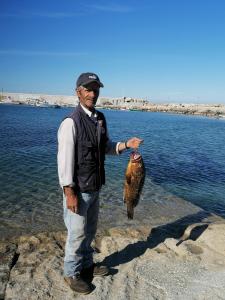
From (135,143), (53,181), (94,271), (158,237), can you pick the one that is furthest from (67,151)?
(53,181)

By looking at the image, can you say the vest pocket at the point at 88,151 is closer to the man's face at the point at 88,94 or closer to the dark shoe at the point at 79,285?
the man's face at the point at 88,94

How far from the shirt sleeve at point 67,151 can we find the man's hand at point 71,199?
0.10 metres

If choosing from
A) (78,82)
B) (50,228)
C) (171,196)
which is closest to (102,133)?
(78,82)

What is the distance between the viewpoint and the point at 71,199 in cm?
539

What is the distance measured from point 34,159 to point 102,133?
1708cm

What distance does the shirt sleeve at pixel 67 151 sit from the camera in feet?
17.3

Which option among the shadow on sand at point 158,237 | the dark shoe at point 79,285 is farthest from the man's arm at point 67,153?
the shadow on sand at point 158,237

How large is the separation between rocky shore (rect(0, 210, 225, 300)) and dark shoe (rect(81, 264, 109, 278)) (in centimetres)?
11

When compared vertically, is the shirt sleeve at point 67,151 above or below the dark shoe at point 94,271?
above

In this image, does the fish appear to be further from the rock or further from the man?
the rock

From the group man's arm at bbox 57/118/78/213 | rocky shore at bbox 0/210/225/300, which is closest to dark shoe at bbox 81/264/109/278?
rocky shore at bbox 0/210/225/300

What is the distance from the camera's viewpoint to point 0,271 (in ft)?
21.6

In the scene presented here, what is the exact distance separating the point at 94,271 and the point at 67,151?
8.05ft

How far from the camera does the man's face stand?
553cm
